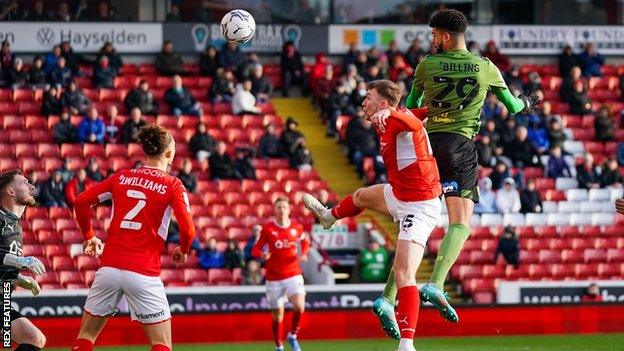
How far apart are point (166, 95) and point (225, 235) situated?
3.65 metres

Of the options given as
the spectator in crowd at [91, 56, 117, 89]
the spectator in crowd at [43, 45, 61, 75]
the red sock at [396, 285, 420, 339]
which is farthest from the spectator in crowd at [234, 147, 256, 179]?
the red sock at [396, 285, 420, 339]

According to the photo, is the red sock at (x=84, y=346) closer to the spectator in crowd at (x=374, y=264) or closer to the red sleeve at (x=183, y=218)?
the red sleeve at (x=183, y=218)

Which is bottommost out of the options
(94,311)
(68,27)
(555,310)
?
(555,310)

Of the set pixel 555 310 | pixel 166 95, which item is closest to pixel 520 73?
pixel 166 95

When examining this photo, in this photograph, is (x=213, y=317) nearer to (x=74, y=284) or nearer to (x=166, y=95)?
(x=74, y=284)

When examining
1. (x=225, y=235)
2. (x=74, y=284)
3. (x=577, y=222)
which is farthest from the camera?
(x=577, y=222)

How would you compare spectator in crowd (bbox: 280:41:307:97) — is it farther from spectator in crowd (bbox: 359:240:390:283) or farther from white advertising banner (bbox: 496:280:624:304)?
white advertising banner (bbox: 496:280:624:304)

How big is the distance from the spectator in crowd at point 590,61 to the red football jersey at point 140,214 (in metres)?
21.3

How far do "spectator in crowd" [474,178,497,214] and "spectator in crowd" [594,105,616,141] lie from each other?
4057 mm

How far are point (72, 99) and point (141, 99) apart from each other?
1.27m

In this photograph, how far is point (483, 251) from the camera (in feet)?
82.4

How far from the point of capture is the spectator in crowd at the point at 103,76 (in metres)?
27.0

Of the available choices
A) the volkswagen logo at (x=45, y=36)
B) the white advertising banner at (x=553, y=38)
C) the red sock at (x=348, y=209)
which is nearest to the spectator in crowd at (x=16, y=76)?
the volkswagen logo at (x=45, y=36)

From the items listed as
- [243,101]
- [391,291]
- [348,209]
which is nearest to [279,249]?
[348,209]
